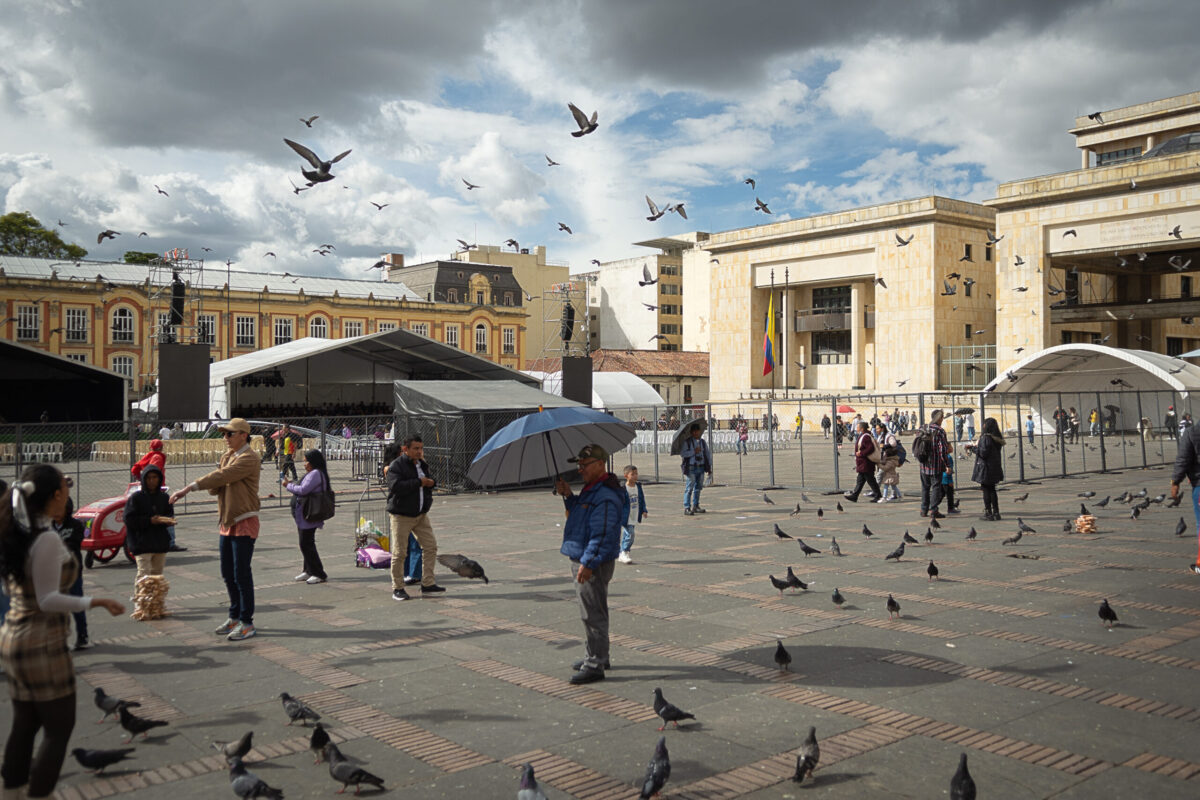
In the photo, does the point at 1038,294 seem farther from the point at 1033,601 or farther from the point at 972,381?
the point at 1033,601

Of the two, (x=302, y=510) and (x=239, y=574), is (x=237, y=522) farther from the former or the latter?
(x=302, y=510)

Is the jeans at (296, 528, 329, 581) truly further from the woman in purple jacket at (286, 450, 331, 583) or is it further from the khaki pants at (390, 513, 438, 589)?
the khaki pants at (390, 513, 438, 589)

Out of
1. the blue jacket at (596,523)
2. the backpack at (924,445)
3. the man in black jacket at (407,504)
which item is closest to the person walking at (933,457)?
the backpack at (924,445)

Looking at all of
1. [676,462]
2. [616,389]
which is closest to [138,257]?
[616,389]

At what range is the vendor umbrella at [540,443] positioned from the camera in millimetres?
7566

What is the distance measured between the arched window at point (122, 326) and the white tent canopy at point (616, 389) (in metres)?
30.7

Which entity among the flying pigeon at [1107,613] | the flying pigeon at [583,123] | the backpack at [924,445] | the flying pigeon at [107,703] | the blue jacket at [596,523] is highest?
the flying pigeon at [583,123]

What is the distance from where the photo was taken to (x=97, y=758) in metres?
4.85

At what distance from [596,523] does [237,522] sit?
3.29 metres

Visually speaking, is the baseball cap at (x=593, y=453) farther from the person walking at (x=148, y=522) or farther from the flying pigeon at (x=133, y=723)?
the person walking at (x=148, y=522)

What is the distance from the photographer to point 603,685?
6527mm

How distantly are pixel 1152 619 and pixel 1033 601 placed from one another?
1045mm

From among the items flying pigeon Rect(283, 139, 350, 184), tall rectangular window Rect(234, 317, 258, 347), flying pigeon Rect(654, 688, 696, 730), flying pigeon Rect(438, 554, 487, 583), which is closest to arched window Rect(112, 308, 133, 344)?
tall rectangular window Rect(234, 317, 258, 347)

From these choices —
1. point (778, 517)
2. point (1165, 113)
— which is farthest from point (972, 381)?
point (778, 517)
